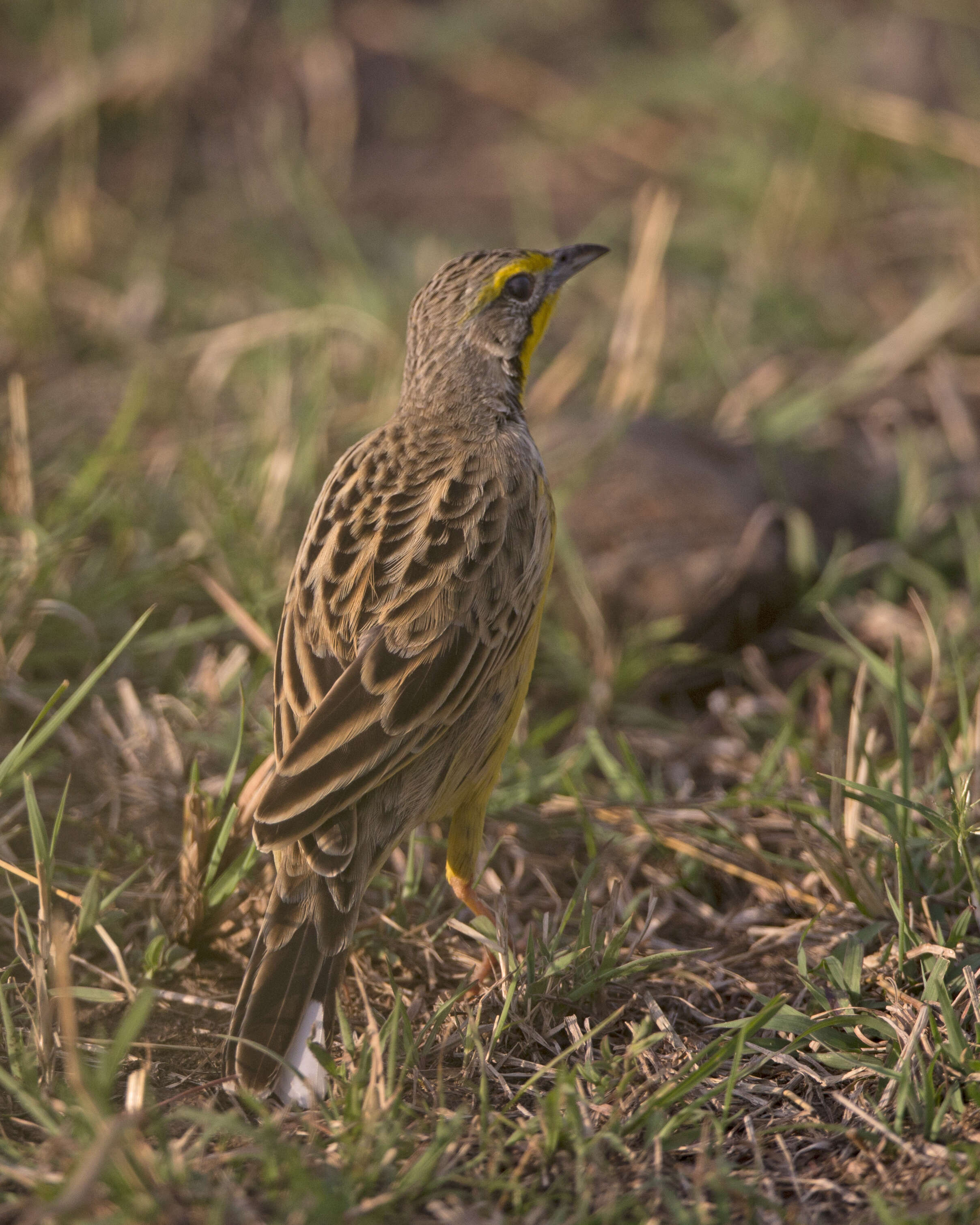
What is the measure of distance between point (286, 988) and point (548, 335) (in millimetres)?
5410

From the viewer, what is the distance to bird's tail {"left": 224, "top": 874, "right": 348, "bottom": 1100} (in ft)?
11.4

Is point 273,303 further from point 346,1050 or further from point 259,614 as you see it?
point 346,1050

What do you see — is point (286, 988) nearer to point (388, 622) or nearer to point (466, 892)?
point (466, 892)

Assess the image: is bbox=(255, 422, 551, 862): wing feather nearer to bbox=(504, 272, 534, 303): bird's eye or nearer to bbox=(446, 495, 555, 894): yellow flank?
bbox=(446, 495, 555, 894): yellow flank

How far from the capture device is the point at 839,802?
4375mm

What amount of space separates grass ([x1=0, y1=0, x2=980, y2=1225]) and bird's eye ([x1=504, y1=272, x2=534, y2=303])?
1.23 m

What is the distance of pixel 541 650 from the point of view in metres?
5.74

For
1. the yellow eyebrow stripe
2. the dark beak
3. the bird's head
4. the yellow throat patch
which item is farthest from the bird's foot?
the dark beak

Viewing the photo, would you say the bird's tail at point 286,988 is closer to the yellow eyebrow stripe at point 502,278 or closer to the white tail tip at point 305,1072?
the white tail tip at point 305,1072

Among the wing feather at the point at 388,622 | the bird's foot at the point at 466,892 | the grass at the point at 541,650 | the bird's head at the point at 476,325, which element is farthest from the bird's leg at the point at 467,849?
the bird's head at the point at 476,325

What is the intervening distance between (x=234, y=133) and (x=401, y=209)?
5.53 ft

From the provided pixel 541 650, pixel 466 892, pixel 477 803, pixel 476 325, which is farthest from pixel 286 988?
pixel 476 325

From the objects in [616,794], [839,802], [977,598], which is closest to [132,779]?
[616,794]

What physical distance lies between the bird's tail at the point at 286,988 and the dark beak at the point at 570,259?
2653mm
